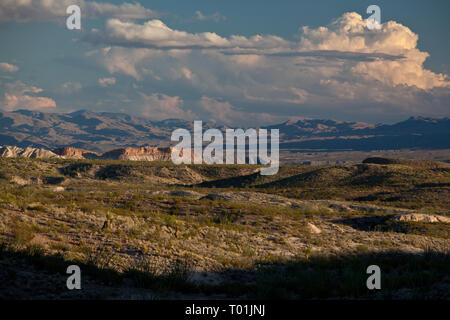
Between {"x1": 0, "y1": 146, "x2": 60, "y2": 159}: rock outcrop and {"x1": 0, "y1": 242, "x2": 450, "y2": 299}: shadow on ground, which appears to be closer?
{"x1": 0, "y1": 242, "x2": 450, "y2": 299}: shadow on ground

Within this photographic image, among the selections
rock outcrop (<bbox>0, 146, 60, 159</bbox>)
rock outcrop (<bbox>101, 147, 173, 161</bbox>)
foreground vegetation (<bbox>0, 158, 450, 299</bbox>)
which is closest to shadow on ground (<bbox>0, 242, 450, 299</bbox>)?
foreground vegetation (<bbox>0, 158, 450, 299</bbox>)

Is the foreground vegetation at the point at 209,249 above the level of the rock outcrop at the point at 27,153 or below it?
below

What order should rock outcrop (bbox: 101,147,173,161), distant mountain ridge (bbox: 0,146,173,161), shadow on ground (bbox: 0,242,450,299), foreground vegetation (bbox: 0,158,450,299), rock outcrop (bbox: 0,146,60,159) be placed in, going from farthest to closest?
rock outcrop (bbox: 101,147,173,161) → distant mountain ridge (bbox: 0,146,173,161) → rock outcrop (bbox: 0,146,60,159) → foreground vegetation (bbox: 0,158,450,299) → shadow on ground (bbox: 0,242,450,299)

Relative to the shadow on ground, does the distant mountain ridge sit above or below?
above

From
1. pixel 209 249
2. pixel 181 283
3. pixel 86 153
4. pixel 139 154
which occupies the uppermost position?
pixel 139 154

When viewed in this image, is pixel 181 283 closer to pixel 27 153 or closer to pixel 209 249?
pixel 209 249

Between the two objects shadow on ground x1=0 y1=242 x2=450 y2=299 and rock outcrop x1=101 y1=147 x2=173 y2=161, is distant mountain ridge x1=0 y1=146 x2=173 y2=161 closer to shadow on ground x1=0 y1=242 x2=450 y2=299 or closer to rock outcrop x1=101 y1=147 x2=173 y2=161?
rock outcrop x1=101 y1=147 x2=173 y2=161

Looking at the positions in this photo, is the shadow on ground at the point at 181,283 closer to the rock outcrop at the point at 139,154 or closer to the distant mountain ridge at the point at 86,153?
the distant mountain ridge at the point at 86,153

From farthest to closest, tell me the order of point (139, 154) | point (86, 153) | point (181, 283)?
point (139, 154), point (86, 153), point (181, 283)

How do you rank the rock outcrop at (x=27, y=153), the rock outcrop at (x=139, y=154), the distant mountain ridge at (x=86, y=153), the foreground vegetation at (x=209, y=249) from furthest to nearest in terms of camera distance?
the rock outcrop at (x=139, y=154) → the distant mountain ridge at (x=86, y=153) → the rock outcrop at (x=27, y=153) → the foreground vegetation at (x=209, y=249)

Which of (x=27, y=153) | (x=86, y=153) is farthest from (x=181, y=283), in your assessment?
(x=86, y=153)

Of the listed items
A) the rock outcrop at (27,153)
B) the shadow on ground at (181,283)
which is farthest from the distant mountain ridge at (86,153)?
the shadow on ground at (181,283)
